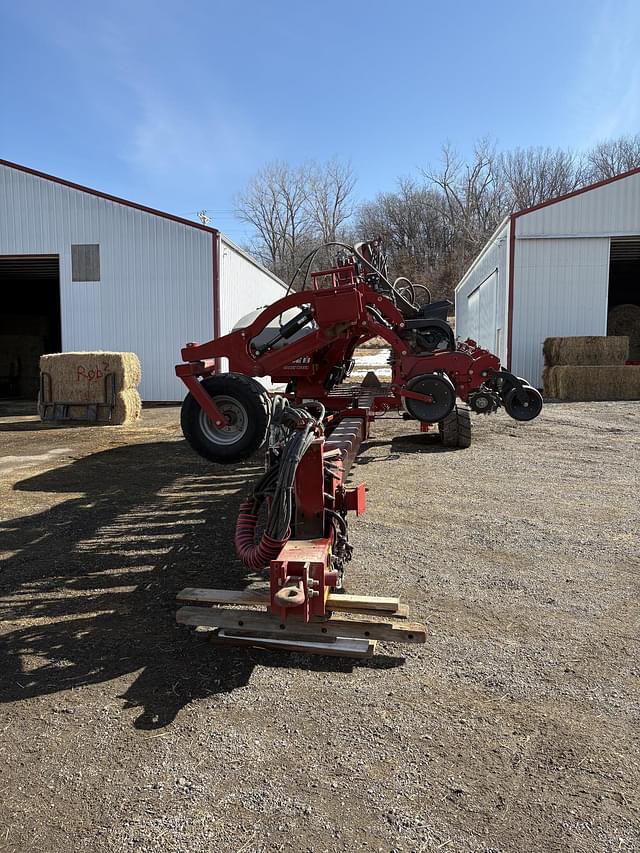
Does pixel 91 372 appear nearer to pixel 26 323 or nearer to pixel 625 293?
pixel 26 323

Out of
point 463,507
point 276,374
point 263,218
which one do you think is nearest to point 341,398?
point 276,374

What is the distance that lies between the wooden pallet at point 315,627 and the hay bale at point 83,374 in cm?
1058

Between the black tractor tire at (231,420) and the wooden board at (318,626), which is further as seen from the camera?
the black tractor tire at (231,420)

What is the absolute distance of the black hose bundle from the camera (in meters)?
3.55

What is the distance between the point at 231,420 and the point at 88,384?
8.80 meters

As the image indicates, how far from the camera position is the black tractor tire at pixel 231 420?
5.46 metres

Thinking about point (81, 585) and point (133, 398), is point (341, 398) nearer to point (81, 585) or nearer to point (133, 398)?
point (81, 585)

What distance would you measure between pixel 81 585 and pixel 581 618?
316 centimetres

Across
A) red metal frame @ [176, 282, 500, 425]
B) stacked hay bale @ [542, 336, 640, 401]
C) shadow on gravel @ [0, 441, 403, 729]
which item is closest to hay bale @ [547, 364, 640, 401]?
stacked hay bale @ [542, 336, 640, 401]

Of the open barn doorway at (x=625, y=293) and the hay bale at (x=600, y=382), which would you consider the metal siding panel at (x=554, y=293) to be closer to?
the hay bale at (x=600, y=382)

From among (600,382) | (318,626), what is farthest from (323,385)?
(600,382)

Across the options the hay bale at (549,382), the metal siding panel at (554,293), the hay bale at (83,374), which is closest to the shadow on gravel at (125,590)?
the hay bale at (83,374)

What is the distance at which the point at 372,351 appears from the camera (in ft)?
118

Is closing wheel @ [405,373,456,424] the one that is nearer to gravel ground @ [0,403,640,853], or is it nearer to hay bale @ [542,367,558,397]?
gravel ground @ [0,403,640,853]
